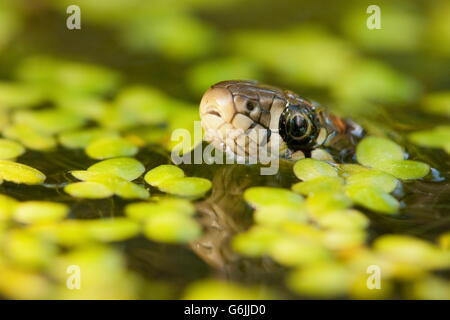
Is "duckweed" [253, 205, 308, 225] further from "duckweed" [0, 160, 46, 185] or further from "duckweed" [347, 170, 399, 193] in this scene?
"duckweed" [0, 160, 46, 185]

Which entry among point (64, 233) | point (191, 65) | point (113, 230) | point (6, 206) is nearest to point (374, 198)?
point (113, 230)

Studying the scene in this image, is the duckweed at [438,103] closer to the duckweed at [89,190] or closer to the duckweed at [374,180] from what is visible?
the duckweed at [374,180]

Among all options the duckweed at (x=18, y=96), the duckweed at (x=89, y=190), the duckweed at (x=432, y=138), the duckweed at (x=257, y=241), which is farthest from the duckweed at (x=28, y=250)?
the duckweed at (x=432, y=138)

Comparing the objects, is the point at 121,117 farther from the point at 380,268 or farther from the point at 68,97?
the point at 380,268

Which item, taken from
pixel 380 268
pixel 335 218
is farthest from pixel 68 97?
pixel 380 268

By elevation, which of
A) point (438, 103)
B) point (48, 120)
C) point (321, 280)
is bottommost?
point (321, 280)

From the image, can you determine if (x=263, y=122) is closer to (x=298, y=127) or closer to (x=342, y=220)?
(x=298, y=127)
